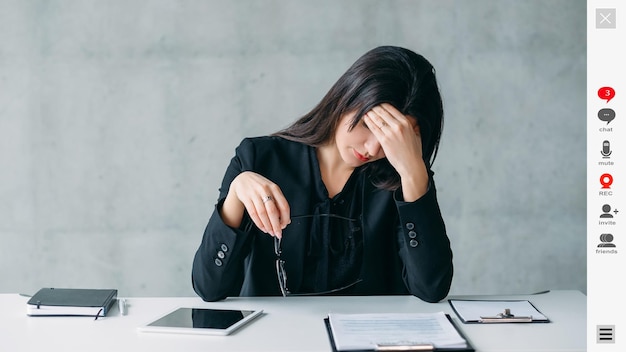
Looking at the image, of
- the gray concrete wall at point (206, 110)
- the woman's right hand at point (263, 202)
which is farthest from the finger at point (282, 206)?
the gray concrete wall at point (206, 110)

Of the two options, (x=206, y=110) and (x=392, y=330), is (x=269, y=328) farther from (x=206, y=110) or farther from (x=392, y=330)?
(x=206, y=110)

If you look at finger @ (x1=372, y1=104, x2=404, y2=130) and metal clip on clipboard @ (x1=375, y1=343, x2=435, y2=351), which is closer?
metal clip on clipboard @ (x1=375, y1=343, x2=435, y2=351)

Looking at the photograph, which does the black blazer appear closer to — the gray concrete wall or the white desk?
the white desk

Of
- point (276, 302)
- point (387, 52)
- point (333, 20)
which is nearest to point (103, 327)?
point (276, 302)

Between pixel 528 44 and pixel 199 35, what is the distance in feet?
5.30

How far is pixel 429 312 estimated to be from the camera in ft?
4.99

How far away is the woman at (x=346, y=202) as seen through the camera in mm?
1611

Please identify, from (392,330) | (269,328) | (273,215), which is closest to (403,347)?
(392,330)

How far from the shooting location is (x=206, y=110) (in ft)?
10.8
